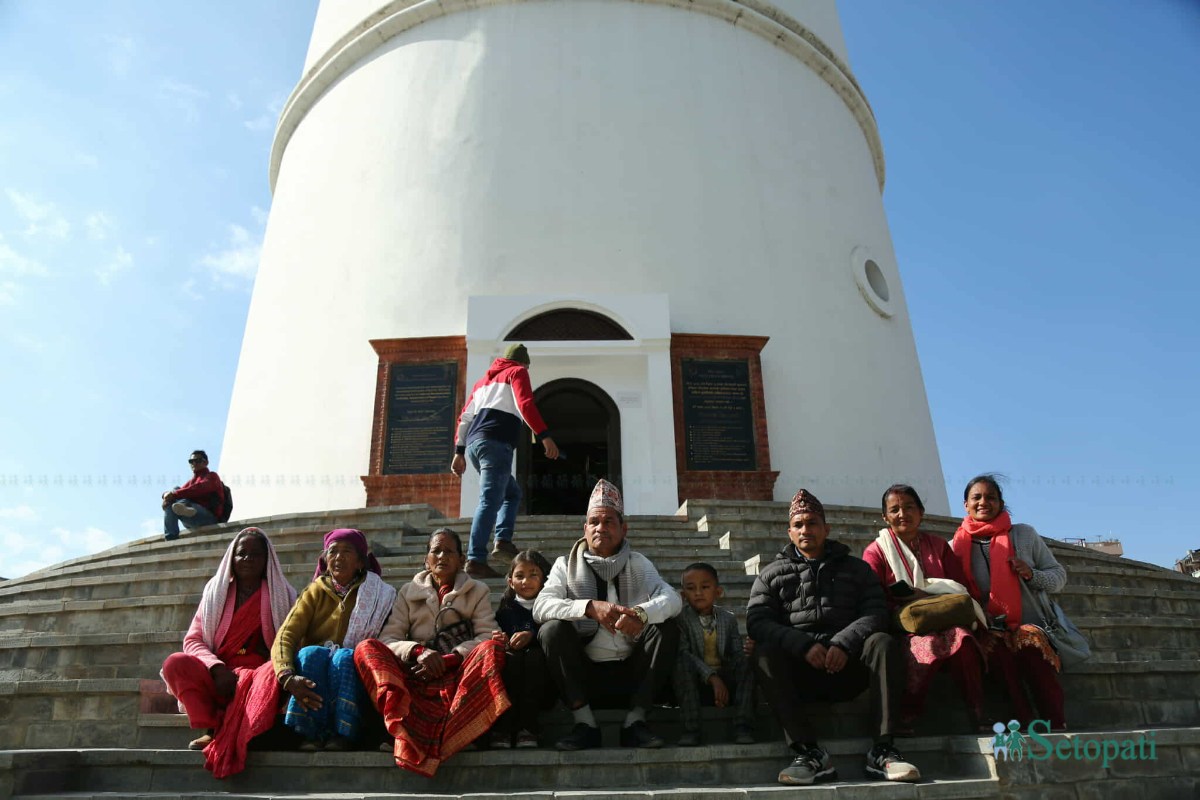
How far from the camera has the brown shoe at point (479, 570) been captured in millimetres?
5785

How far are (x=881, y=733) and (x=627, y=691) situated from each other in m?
1.14

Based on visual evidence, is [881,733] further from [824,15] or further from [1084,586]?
[824,15]

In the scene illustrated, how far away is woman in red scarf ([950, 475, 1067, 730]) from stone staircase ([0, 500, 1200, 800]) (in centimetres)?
26

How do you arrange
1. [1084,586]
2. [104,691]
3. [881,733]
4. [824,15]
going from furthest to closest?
[824,15]
[1084,586]
[104,691]
[881,733]

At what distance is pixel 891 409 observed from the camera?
1176 cm

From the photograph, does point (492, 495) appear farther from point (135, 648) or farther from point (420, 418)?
point (420, 418)

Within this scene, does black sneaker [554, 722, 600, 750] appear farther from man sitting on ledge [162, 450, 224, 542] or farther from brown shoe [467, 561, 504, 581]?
man sitting on ledge [162, 450, 224, 542]

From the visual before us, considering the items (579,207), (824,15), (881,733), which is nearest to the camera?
(881,733)

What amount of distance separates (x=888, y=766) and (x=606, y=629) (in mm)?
1329

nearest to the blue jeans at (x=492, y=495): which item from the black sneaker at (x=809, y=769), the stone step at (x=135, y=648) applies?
the stone step at (x=135, y=648)

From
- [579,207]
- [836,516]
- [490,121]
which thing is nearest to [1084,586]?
[836,516]

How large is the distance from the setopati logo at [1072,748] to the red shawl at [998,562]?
28.2 inches

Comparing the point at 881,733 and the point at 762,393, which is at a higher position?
the point at 762,393

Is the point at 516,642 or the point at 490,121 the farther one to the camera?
the point at 490,121
